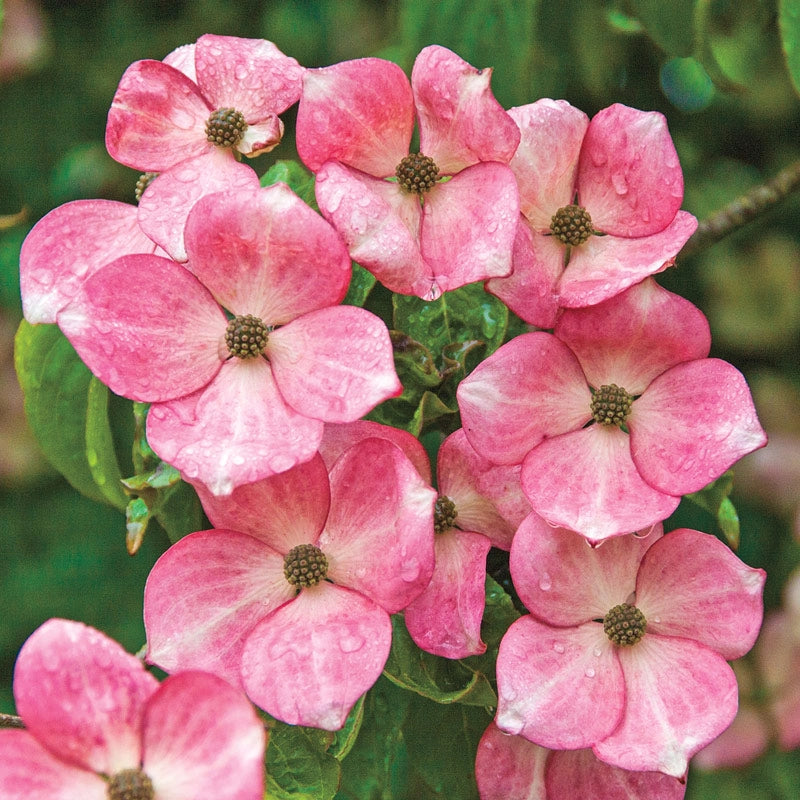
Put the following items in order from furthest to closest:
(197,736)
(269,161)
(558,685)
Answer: (269,161), (558,685), (197,736)

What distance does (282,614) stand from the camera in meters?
0.60

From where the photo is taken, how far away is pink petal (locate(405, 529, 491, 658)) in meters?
0.62

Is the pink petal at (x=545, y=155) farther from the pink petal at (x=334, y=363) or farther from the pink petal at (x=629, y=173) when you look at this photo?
the pink petal at (x=334, y=363)

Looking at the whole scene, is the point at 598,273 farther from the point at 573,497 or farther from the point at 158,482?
the point at 158,482

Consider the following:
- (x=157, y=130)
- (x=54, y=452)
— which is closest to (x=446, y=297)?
(x=157, y=130)

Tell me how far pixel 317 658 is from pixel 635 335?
0.91 feet

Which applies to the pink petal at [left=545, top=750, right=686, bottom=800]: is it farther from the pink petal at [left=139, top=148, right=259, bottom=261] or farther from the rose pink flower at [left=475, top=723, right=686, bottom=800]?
the pink petal at [left=139, top=148, right=259, bottom=261]

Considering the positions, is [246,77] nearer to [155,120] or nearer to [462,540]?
[155,120]

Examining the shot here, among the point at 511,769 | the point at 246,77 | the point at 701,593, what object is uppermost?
the point at 246,77

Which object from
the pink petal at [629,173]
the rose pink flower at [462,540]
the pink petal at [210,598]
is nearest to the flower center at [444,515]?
the rose pink flower at [462,540]

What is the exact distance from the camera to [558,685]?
23.9 inches

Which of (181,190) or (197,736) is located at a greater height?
(181,190)

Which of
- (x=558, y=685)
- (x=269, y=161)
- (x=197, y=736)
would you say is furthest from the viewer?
(x=269, y=161)

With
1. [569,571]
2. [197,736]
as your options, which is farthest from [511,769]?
[197,736]
